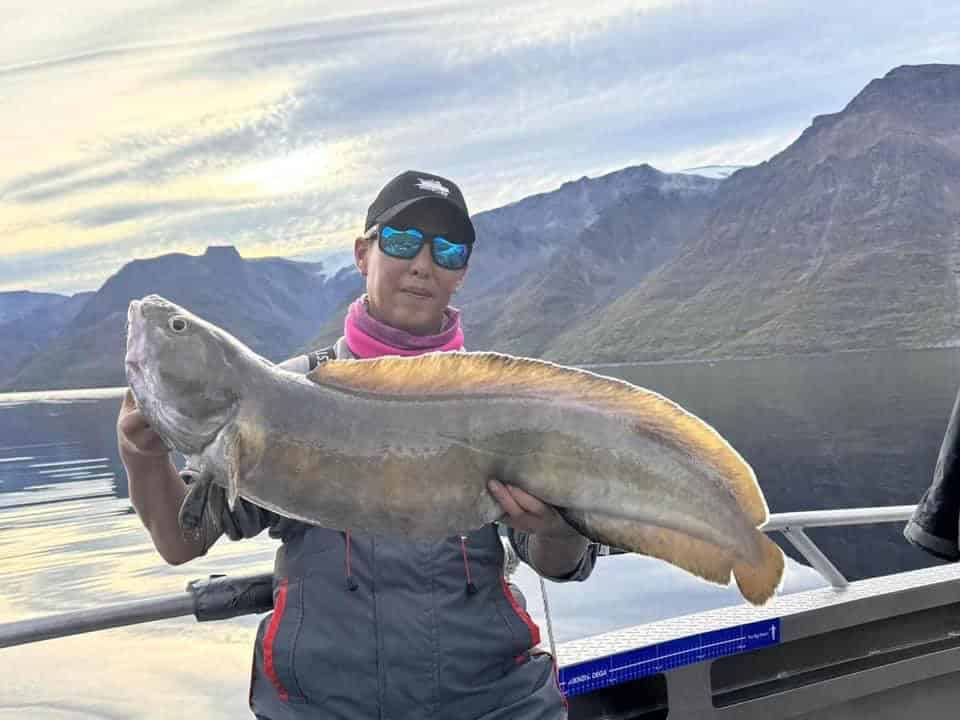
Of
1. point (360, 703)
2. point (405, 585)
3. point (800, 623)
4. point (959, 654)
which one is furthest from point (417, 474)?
point (959, 654)

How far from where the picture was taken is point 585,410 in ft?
8.31

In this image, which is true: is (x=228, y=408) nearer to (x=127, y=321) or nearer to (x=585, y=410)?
(x=127, y=321)

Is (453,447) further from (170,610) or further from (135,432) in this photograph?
(170,610)

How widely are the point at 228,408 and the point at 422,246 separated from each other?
3.37 ft

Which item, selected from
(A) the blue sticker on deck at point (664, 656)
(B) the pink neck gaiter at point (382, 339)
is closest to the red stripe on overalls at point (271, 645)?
(B) the pink neck gaiter at point (382, 339)

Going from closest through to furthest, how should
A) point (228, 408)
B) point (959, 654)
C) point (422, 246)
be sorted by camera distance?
point (228, 408) < point (422, 246) < point (959, 654)

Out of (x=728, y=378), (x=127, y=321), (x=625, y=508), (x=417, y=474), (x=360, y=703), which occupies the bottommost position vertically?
(x=728, y=378)

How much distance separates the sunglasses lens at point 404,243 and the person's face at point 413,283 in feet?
0.05

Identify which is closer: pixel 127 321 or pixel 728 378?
pixel 127 321

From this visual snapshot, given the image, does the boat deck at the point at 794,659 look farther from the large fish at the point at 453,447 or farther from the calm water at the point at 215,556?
the large fish at the point at 453,447

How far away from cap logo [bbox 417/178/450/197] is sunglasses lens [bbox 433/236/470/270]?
0.20 metres

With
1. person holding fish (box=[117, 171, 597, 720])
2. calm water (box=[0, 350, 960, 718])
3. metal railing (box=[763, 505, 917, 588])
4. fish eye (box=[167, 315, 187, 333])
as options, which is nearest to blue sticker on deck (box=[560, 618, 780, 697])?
calm water (box=[0, 350, 960, 718])

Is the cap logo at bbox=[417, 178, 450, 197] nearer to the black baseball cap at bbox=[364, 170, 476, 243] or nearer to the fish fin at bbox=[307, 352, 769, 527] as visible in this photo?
the black baseball cap at bbox=[364, 170, 476, 243]

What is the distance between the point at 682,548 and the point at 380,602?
95 cm
